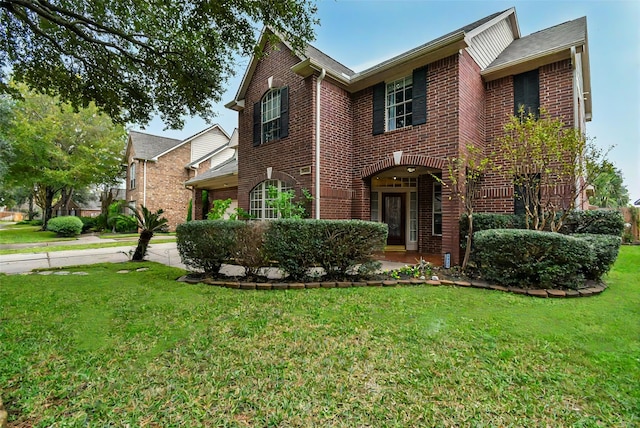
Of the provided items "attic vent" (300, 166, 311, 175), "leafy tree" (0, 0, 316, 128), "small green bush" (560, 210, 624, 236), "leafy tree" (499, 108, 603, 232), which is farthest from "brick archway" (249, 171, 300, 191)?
"small green bush" (560, 210, 624, 236)

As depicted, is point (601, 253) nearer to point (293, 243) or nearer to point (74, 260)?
point (293, 243)

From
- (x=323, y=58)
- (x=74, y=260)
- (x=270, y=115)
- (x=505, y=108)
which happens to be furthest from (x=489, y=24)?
(x=74, y=260)

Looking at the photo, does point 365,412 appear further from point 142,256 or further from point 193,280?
point 142,256

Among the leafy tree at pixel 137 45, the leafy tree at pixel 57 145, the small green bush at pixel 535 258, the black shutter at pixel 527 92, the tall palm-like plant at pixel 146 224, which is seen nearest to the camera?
the small green bush at pixel 535 258

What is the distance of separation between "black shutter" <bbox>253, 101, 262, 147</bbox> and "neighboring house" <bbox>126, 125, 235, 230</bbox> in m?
11.9

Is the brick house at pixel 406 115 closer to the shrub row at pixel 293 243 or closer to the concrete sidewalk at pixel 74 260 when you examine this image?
the shrub row at pixel 293 243

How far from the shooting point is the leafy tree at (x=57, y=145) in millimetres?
18297

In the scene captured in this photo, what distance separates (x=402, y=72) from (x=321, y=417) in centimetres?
854

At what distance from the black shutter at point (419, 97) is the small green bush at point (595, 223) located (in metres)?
4.13

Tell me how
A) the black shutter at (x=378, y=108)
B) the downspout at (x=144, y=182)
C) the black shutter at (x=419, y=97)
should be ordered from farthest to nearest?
the downspout at (x=144, y=182) < the black shutter at (x=378, y=108) < the black shutter at (x=419, y=97)

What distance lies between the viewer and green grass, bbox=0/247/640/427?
2.02 m

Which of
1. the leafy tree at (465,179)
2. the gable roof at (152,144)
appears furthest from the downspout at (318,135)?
the gable roof at (152,144)

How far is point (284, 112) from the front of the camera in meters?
9.50

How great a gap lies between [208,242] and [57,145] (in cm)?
2237
